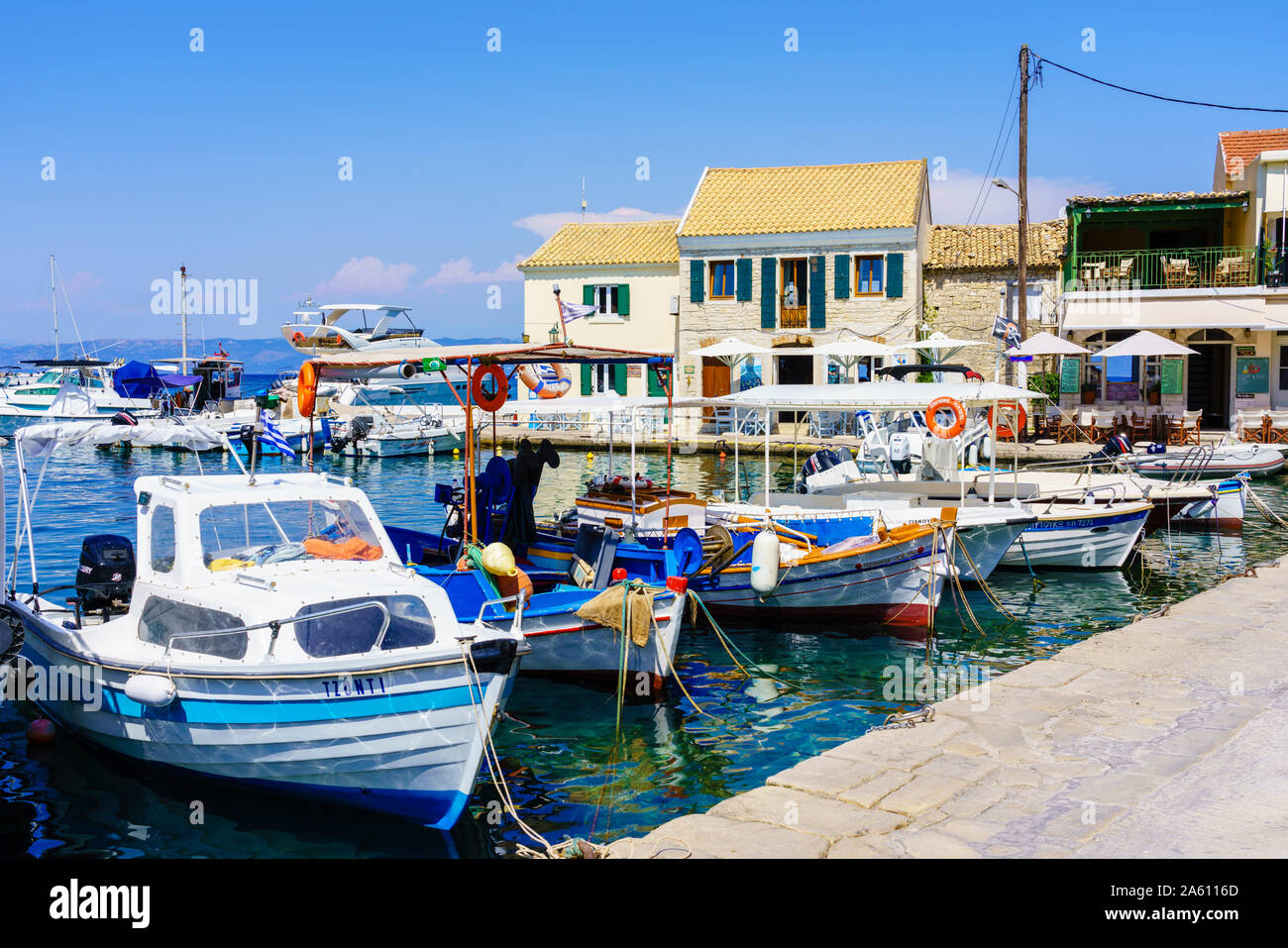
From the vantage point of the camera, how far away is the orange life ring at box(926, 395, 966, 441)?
57.8 ft

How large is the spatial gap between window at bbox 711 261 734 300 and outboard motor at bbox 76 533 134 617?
31.7 meters

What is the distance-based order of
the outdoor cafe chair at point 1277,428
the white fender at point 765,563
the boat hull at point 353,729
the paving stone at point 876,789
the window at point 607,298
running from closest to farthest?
the paving stone at point 876,789 < the boat hull at point 353,729 < the white fender at point 765,563 < the outdoor cafe chair at point 1277,428 < the window at point 607,298

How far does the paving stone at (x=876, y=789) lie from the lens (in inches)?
301

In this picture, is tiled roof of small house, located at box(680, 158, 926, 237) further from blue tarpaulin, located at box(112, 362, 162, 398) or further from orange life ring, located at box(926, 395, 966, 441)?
blue tarpaulin, located at box(112, 362, 162, 398)

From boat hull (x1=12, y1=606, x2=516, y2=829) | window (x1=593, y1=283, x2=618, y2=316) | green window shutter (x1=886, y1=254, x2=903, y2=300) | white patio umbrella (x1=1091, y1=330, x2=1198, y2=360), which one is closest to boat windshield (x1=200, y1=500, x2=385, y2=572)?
boat hull (x1=12, y1=606, x2=516, y2=829)

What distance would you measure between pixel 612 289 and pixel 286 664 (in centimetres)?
3661

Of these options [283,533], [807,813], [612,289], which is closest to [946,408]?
[283,533]

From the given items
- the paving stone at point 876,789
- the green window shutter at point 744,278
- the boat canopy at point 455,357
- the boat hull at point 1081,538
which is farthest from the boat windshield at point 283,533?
the green window shutter at point 744,278

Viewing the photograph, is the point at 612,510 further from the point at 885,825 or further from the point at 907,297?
the point at 907,297

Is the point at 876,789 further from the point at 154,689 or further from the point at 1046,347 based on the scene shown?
the point at 1046,347

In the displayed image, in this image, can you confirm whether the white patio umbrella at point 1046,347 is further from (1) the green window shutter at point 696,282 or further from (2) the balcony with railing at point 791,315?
(1) the green window shutter at point 696,282

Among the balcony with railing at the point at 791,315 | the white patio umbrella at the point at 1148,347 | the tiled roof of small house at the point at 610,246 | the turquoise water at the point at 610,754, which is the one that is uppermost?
the tiled roof of small house at the point at 610,246

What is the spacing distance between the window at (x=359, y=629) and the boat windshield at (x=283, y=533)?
1.12 m

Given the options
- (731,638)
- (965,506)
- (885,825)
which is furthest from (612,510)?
(885,825)
